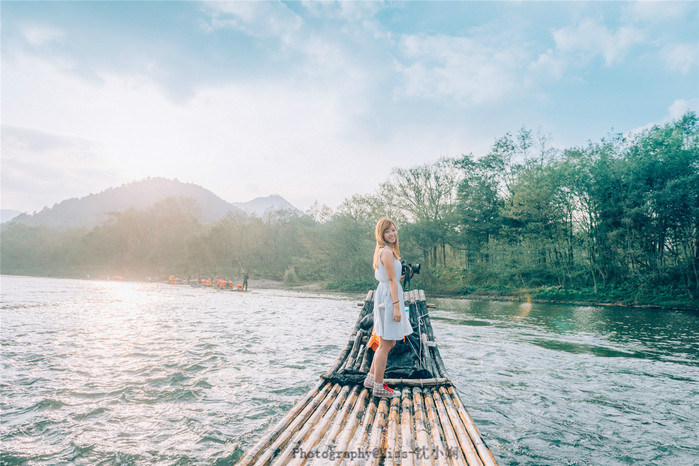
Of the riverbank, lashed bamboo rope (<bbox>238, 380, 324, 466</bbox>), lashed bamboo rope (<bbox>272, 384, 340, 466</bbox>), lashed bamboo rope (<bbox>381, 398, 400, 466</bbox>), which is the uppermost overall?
lashed bamboo rope (<bbox>238, 380, 324, 466</bbox>)

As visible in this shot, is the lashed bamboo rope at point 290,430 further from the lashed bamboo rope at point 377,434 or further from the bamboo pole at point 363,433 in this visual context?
the lashed bamboo rope at point 377,434

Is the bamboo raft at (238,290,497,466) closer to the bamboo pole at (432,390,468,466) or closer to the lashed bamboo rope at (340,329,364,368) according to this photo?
the bamboo pole at (432,390,468,466)

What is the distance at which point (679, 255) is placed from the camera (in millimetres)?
24688

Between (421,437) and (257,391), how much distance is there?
3.61 m

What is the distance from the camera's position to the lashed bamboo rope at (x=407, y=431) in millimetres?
2654

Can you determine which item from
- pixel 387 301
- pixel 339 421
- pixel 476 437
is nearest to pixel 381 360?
pixel 387 301

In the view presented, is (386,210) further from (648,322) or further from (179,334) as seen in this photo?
(179,334)

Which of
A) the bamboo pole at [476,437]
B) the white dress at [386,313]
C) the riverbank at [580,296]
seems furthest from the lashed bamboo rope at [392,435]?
the riverbank at [580,296]

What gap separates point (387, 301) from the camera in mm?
4492

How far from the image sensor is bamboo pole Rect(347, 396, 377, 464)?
285 cm

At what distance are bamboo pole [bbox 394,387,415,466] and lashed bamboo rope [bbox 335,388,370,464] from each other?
42 centimetres

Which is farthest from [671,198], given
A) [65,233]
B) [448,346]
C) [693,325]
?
[65,233]

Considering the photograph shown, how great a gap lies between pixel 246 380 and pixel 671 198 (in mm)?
28593

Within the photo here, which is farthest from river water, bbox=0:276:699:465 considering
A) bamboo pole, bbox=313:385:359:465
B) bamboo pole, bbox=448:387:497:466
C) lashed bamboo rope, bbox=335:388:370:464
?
lashed bamboo rope, bbox=335:388:370:464
